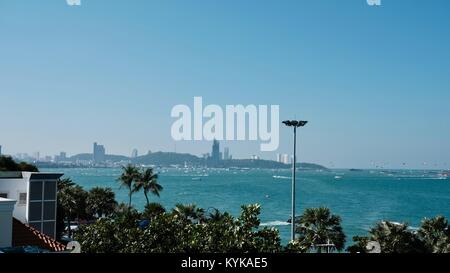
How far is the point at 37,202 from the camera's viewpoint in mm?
15352

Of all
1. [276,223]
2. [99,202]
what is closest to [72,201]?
[99,202]

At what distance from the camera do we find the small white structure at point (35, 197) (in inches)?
594

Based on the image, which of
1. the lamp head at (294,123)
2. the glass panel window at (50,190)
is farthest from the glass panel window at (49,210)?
the lamp head at (294,123)

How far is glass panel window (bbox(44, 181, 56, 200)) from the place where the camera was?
15648mm

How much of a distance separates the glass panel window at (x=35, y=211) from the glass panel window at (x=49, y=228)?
11.6 inches

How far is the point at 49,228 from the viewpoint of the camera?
617 inches

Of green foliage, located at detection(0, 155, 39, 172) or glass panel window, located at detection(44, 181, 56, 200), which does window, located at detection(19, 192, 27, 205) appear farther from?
green foliage, located at detection(0, 155, 39, 172)

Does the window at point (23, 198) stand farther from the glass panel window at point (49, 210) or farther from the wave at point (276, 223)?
the wave at point (276, 223)

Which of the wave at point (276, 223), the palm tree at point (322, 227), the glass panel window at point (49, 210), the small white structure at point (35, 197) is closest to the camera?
the small white structure at point (35, 197)

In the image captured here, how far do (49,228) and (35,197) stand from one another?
1208 mm

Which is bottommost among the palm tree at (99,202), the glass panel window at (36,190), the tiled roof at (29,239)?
the palm tree at (99,202)

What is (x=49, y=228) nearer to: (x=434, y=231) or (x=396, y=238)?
(x=396, y=238)

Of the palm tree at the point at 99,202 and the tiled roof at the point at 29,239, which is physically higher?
the tiled roof at the point at 29,239
